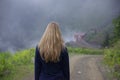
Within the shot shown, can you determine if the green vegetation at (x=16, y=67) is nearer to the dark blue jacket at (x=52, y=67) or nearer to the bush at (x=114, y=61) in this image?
the bush at (x=114, y=61)

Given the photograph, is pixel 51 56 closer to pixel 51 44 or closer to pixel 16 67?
pixel 51 44

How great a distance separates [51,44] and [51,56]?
175 millimetres

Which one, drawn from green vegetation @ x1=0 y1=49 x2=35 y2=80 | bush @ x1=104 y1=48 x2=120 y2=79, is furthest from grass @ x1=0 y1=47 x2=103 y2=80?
bush @ x1=104 y1=48 x2=120 y2=79

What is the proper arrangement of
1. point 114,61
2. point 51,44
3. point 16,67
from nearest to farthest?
1. point 51,44
2. point 114,61
3. point 16,67

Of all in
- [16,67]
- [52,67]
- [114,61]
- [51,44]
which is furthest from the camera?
[16,67]

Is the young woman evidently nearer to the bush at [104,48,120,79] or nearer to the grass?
the grass

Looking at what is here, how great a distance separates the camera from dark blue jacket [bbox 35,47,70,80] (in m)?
5.15

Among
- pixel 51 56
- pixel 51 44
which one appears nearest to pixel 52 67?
pixel 51 56

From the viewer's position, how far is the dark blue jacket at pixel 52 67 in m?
5.15

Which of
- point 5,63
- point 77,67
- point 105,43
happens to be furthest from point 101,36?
point 5,63

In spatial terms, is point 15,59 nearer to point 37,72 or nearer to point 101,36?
point 37,72

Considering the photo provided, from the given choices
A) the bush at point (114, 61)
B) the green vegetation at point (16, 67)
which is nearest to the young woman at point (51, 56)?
the green vegetation at point (16, 67)

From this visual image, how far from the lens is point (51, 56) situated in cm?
504

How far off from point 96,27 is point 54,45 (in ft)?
118
